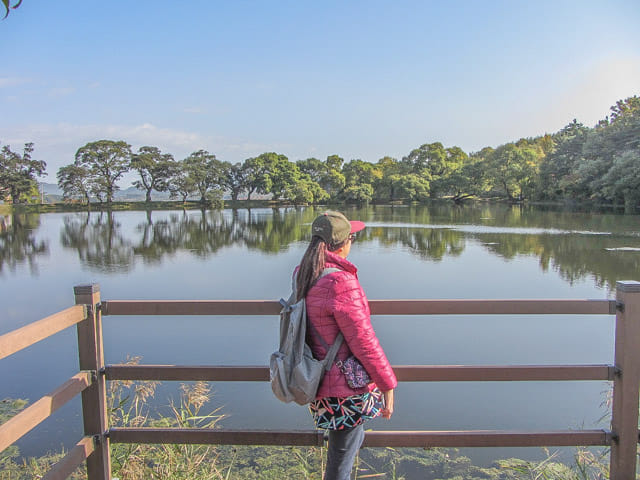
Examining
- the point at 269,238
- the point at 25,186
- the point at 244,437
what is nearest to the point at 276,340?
the point at 244,437

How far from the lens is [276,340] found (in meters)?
8.88

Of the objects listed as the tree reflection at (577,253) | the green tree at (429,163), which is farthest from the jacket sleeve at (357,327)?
the green tree at (429,163)

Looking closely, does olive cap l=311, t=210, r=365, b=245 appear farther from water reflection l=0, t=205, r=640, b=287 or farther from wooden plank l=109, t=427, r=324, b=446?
water reflection l=0, t=205, r=640, b=287

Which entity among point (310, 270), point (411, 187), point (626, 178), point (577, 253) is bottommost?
point (577, 253)

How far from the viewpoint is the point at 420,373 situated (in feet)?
7.86

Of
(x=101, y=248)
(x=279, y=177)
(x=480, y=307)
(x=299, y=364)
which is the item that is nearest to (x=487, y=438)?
(x=480, y=307)

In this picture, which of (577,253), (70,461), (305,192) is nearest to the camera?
(70,461)

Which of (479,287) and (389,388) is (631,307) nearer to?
(389,388)

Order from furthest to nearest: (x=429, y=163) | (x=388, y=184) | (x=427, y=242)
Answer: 1. (x=429, y=163)
2. (x=388, y=184)
3. (x=427, y=242)

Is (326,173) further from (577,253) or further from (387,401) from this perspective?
(387,401)

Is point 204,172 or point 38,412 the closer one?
point 38,412

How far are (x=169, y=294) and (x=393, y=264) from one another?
817cm

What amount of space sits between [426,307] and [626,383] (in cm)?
→ 103

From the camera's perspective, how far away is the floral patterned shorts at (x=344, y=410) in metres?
2.00
